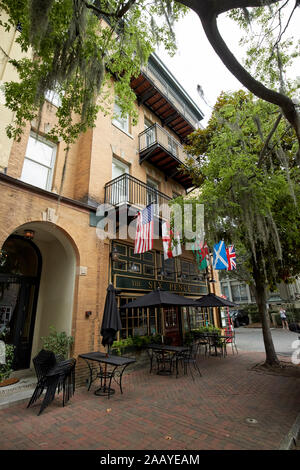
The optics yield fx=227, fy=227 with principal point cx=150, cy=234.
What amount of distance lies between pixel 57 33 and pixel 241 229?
24.8 feet

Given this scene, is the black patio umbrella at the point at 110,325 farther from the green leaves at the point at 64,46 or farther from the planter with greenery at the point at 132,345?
the green leaves at the point at 64,46

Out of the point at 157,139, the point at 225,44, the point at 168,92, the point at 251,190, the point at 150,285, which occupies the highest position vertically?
the point at 168,92

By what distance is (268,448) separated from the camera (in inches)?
131

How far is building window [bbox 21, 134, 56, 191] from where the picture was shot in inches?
302

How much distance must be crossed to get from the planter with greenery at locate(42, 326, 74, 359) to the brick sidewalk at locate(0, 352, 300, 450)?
1.16 meters

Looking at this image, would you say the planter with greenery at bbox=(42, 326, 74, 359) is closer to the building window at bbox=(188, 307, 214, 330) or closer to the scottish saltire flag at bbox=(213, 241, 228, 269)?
A: the scottish saltire flag at bbox=(213, 241, 228, 269)

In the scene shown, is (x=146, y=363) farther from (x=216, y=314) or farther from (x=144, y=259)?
(x=216, y=314)

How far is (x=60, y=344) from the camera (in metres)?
6.52

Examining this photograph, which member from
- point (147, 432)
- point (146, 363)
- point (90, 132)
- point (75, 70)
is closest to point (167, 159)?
point (90, 132)

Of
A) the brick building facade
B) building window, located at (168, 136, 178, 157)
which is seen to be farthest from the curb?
building window, located at (168, 136, 178, 157)

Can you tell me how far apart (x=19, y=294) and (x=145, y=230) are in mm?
4814

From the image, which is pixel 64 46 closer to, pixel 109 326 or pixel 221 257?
pixel 109 326

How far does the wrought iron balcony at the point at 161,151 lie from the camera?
11392 mm

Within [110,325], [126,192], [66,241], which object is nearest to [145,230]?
[126,192]
